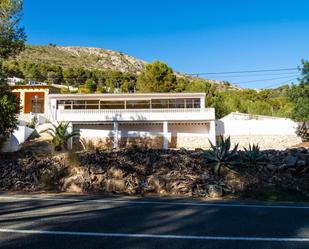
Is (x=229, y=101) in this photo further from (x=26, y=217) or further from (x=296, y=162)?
(x=26, y=217)

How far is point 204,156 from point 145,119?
20.4 metres

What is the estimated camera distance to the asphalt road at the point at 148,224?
5.38 metres

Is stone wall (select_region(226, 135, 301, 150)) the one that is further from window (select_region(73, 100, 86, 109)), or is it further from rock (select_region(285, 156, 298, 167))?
rock (select_region(285, 156, 298, 167))

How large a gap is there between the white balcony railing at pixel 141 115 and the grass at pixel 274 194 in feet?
71.8

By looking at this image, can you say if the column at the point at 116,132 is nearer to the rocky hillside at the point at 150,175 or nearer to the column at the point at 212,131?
the column at the point at 212,131

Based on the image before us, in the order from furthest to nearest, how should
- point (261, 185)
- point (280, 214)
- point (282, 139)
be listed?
point (282, 139) < point (261, 185) < point (280, 214)

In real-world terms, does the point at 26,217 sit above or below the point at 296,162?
below

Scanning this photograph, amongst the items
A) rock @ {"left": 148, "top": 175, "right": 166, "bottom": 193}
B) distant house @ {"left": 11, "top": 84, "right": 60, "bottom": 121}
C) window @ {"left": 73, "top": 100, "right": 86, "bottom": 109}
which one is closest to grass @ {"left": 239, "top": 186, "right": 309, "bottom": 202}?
rock @ {"left": 148, "top": 175, "right": 166, "bottom": 193}

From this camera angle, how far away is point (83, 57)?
14200 centimetres

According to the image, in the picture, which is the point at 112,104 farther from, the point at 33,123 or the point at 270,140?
the point at 270,140

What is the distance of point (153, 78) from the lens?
53.3 m

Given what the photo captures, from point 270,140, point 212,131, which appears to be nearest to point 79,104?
point 212,131

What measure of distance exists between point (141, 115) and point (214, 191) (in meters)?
22.9

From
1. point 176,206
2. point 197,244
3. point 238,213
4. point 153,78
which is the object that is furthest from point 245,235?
point 153,78
